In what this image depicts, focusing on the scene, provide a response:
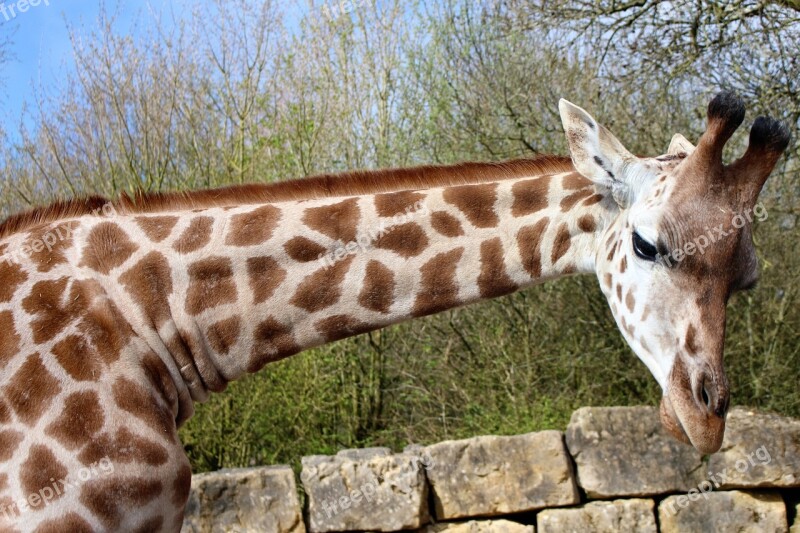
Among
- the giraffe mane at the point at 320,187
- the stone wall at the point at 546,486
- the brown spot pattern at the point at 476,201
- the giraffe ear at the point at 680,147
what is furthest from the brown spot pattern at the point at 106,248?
the stone wall at the point at 546,486

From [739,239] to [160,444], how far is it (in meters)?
1.86

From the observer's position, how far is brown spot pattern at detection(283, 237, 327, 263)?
2.92 m

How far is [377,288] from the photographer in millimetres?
2918

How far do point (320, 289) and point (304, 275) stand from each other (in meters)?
0.07

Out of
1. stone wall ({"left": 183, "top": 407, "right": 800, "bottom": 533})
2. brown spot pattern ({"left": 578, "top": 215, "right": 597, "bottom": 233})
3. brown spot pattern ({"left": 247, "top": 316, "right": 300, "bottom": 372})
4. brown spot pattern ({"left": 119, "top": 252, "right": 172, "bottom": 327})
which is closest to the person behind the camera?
brown spot pattern ({"left": 119, "top": 252, "right": 172, "bottom": 327})

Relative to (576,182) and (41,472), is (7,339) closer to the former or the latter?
(41,472)

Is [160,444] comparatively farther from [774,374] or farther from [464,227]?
[774,374]

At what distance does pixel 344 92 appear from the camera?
32.4 ft

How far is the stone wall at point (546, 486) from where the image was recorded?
20.3ft

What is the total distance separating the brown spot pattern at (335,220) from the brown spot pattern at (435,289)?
27cm

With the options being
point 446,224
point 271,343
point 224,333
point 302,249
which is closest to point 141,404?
point 224,333

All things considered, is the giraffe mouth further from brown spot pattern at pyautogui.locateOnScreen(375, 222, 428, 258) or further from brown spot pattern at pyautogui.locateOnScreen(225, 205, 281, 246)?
brown spot pattern at pyautogui.locateOnScreen(225, 205, 281, 246)

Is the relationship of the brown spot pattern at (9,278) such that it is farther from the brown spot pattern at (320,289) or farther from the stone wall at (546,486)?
the stone wall at (546,486)

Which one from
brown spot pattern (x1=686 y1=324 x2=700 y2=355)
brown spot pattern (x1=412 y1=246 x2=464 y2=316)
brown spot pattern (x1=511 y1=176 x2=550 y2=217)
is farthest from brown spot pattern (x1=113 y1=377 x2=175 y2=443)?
brown spot pattern (x1=686 y1=324 x2=700 y2=355)
